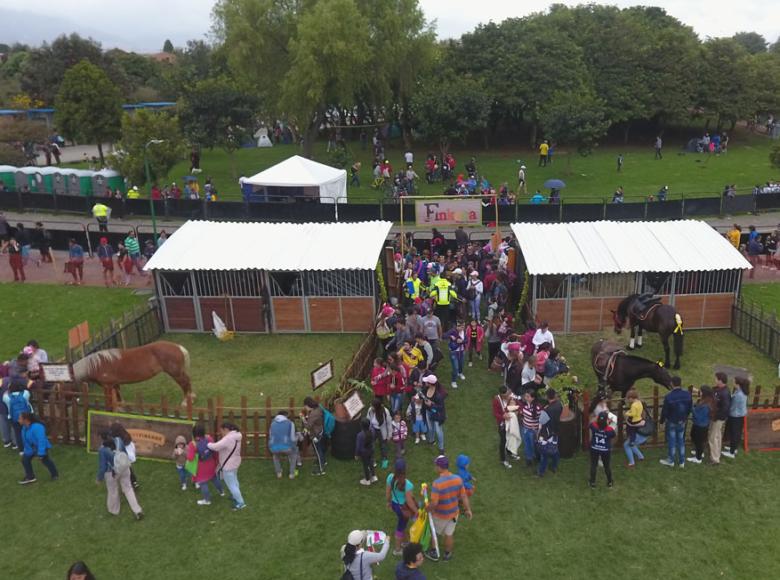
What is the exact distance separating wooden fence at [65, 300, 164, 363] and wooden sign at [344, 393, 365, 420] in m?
6.82

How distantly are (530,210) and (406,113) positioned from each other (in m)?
22.5

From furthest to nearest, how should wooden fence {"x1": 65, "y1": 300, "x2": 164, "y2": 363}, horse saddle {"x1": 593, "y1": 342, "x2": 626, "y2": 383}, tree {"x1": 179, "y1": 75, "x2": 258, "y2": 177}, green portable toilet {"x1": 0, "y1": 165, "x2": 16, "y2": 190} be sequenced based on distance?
tree {"x1": 179, "y1": 75, "x2": 258, "y2": 177} → green portable toilet {"x1": 0, "y1": 165, "x2": 16, "y2": 190} → wooden fence {"x1": 65, "y1": 300, "x2": 164, "y2": 363} → horse saddle {"x1": 593, "y1": 342, "x2": 626, "y2": 383}

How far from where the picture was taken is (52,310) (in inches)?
850

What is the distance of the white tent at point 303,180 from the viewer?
30500mm

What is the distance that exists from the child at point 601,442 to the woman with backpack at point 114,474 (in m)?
7.57

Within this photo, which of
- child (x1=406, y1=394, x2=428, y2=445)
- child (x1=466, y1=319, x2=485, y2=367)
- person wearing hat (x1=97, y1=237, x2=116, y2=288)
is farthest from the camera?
person wearing hat (x1=97, y1=237, x2=116, y2=288)

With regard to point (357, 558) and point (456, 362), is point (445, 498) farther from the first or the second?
point (456, 362)

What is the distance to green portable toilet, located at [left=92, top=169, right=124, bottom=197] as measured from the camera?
117 ft

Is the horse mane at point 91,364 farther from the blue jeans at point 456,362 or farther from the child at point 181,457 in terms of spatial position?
the blue jeans at point 456,362

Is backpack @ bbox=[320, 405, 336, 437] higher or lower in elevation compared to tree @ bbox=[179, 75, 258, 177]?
lower

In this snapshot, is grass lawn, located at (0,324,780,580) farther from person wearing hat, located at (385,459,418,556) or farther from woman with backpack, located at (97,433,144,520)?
person wearing hat, located at (385,459,418,556)

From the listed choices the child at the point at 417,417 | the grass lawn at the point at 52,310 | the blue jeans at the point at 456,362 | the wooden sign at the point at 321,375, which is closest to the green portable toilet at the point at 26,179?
the grass lawn at the point at 52,310

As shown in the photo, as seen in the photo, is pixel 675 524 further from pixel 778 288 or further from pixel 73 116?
pixel 73 116

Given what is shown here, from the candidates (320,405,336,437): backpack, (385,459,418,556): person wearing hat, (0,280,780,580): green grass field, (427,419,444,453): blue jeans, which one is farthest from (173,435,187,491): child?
(427,419,444,453): blue jeans
